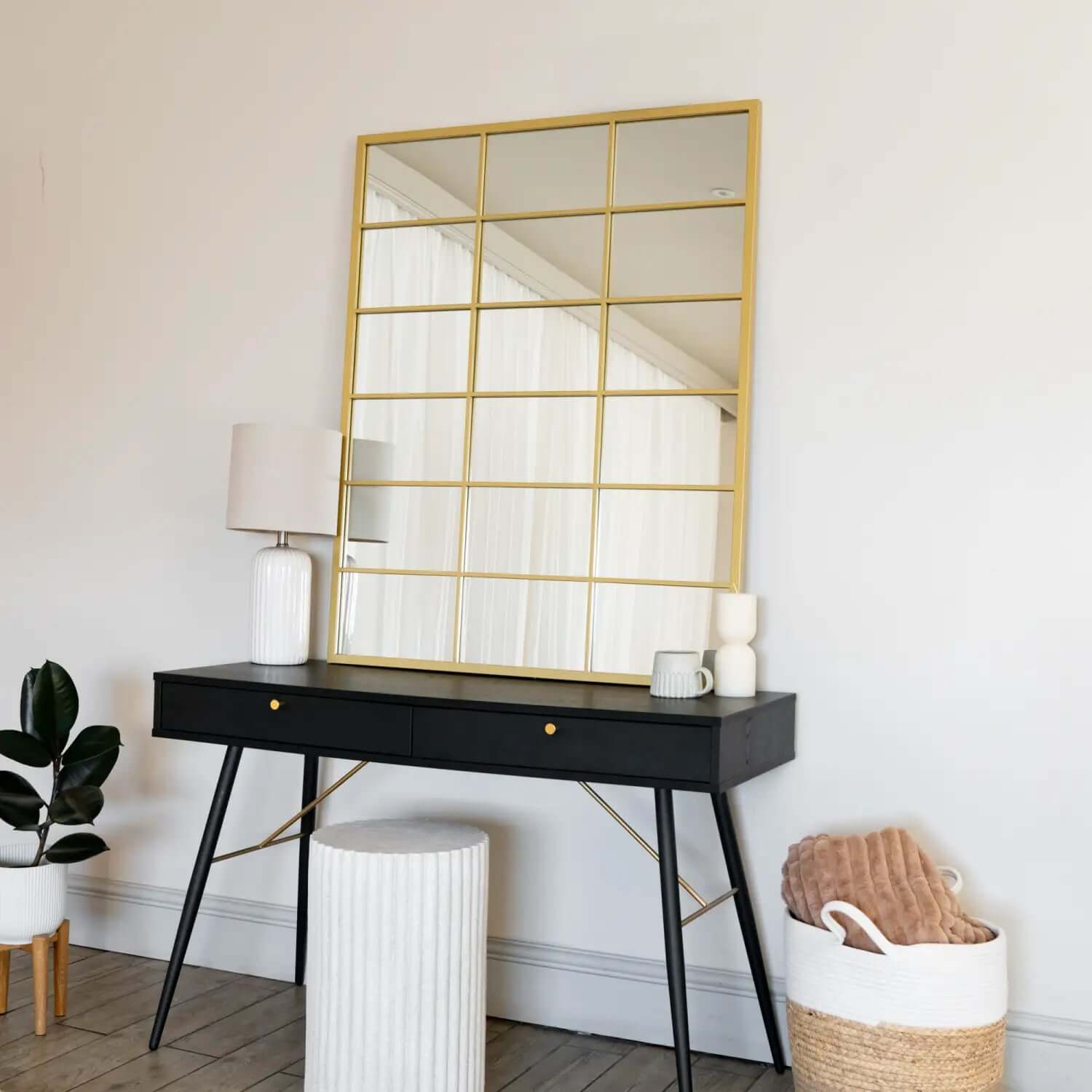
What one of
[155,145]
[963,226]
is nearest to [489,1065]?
[963,226]

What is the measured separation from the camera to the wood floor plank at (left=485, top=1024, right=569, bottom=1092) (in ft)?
8.34

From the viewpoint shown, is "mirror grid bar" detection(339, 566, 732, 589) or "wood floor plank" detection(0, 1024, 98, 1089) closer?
"wood floor plank" detection(0, 1024, 98, 1089)

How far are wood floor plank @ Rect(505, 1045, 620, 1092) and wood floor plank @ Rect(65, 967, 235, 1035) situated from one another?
0.91m

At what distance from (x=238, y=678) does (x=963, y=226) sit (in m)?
1.79

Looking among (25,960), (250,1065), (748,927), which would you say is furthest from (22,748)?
(748,927)

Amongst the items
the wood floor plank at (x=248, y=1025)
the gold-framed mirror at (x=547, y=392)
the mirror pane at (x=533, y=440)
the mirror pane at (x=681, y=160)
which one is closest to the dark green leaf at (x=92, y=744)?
the gold-framed mirror at (x=547, y=392)

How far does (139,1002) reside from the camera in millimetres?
2922

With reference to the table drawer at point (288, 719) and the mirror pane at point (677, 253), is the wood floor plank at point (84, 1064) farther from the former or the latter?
the mirror pane at point (677, 253)

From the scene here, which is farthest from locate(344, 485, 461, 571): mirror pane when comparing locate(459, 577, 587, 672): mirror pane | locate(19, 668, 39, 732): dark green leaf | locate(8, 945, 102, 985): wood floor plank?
locate(8, 945, 102, 985): wood floor plank

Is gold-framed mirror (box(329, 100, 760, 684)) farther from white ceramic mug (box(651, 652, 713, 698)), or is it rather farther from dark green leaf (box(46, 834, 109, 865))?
Answer: dark green leaf (box(46, 834, 109, 865))

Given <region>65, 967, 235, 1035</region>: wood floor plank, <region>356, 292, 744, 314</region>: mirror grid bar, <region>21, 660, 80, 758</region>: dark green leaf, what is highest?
<region>356, 292, 744, 314</region>: mirror grid bar

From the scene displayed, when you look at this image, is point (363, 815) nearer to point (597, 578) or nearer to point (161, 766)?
point (161, 766)

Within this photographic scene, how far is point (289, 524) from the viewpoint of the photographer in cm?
278

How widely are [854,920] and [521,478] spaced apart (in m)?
1.21
